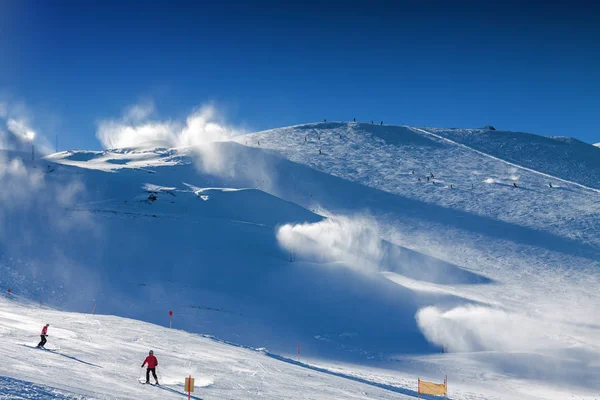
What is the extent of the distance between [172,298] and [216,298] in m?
2.90

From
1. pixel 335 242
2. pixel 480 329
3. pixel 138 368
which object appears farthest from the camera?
pixel 335 242

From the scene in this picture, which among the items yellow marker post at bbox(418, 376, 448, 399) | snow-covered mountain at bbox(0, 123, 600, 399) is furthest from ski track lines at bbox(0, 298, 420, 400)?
yellow marker post at bbox(418, 376, 448, 399)

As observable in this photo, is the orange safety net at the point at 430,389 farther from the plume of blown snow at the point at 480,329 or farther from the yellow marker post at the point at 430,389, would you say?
the plume of blown snow at the point at 480,329

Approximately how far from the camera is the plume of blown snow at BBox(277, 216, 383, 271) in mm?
47469

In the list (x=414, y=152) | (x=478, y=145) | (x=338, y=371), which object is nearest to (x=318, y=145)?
(x=414, y=152)

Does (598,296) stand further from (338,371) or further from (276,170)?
(276,170)

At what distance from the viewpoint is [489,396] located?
2403 cm

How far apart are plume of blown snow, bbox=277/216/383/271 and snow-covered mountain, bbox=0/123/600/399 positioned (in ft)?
0.73

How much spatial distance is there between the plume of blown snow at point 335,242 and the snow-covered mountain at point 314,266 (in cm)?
22

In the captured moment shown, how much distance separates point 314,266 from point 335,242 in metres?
6.40

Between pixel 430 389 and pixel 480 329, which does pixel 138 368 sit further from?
pixel 480 329

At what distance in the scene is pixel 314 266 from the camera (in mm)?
45156

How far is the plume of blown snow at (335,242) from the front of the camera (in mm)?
47469

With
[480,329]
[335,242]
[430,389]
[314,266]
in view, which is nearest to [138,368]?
[430,389]
